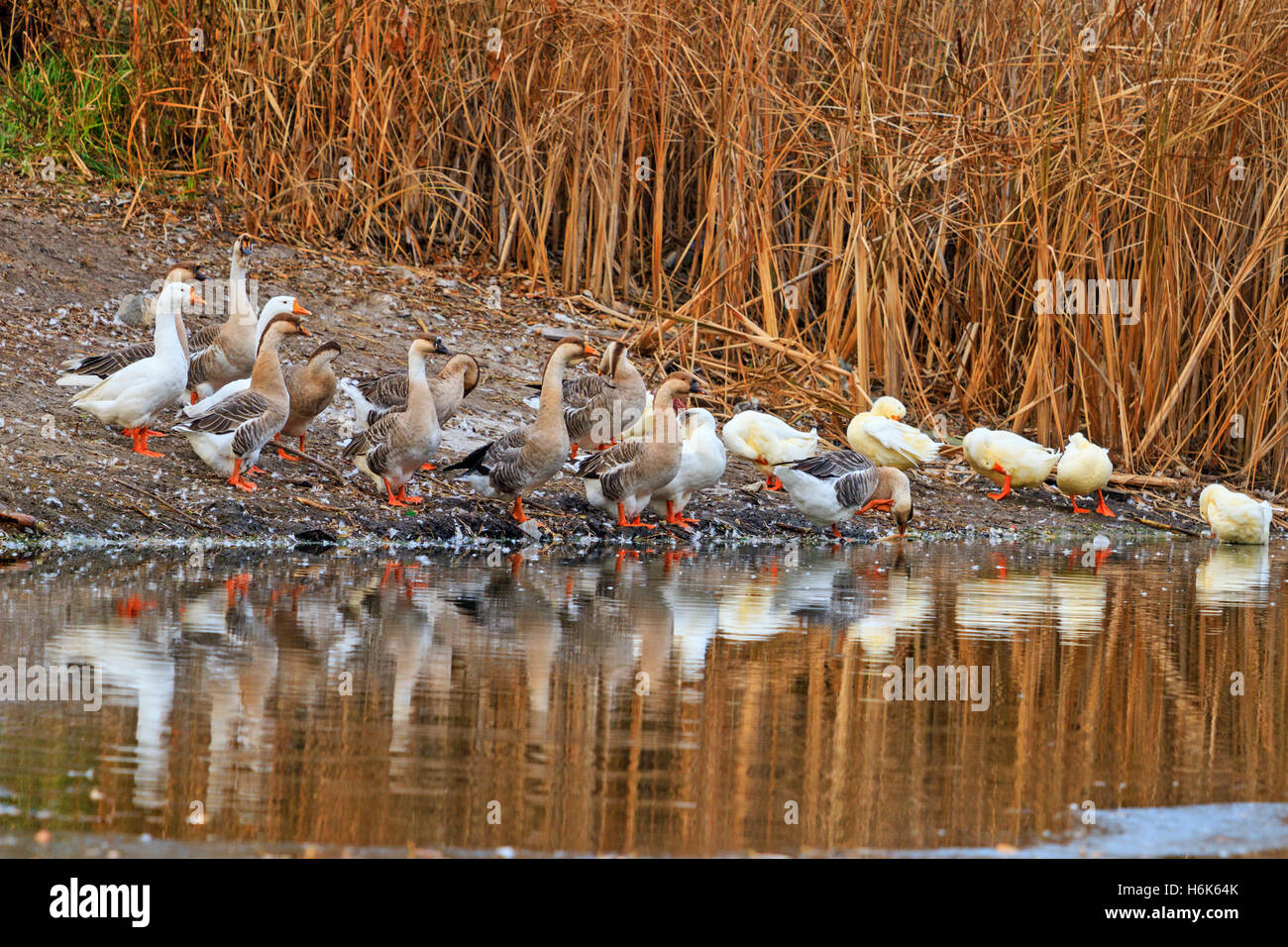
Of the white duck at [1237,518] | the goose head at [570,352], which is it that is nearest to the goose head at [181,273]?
the goose head at [570,352]

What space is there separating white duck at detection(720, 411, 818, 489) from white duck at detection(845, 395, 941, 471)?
0.55 m

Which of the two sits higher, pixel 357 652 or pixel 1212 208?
pixel 1212 208

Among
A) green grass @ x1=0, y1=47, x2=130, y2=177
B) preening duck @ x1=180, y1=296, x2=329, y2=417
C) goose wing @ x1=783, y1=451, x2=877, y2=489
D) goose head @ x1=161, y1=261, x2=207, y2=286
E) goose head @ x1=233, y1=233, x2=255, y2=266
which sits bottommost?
goose wing @ x1=783, y1=451, x2=877, y2=489

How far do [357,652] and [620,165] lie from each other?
8.62 meters

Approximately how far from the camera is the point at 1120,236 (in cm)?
1238

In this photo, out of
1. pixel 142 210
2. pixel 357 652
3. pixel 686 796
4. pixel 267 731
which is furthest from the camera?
pixel 142 210

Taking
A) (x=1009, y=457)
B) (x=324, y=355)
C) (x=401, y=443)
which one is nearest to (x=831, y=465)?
(x=1009, y=457)

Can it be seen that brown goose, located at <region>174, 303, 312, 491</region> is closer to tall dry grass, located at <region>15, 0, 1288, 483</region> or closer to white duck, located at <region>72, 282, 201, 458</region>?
white duck, located at <region>72, 282, 201, 458</region>

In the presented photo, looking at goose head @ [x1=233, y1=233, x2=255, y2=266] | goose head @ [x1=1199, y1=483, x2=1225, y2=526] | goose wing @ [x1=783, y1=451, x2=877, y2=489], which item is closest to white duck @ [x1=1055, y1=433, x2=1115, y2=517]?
goose head @ [x1=1199, y1=483, x2=1225, y2=526]

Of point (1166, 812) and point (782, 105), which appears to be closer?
point (1166, 812)

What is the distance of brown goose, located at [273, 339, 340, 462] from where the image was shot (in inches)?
391

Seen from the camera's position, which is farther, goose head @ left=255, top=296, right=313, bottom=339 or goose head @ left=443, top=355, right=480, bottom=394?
goose head @ left=255, top=296, right=313, bottom=339

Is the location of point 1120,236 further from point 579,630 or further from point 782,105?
point 579,630

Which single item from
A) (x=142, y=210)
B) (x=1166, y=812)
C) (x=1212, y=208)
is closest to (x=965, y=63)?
(x=1212, y=208)
